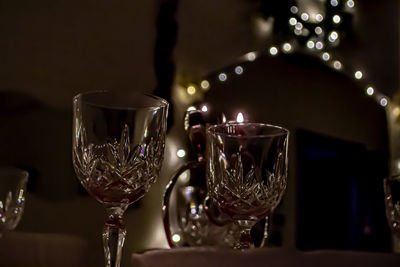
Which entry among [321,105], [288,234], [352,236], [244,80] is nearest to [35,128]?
[244,80]

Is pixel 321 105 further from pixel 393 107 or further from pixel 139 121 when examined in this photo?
pixel 139 121

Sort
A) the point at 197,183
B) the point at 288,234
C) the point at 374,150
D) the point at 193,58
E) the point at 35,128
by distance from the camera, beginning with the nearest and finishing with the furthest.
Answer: the point at 35,128 → the point at 197,183 → the point at 193,58 → the point at 288,234 → the point at 374,150

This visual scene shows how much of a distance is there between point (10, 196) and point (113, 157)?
0.44 ft

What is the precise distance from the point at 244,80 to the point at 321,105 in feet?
1.41

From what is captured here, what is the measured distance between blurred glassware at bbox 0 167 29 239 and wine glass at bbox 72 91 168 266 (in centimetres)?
7

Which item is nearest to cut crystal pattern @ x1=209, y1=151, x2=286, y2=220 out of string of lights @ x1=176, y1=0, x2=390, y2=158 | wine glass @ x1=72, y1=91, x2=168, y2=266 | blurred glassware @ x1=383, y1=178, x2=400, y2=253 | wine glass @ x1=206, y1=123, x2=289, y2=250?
wine glass @ x1=206, y1=123, x2=289, y2=250

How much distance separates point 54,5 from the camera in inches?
35.8

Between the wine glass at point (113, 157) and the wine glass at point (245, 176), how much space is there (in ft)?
0.33

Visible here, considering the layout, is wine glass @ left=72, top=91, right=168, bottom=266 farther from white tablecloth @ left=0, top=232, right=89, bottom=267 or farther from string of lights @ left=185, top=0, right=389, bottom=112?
string of lights @ left=185, top=0, right=389, bottom=112

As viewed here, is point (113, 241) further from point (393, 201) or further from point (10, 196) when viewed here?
point (393, 201)

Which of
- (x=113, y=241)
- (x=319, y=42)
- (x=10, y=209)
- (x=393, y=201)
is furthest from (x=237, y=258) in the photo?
(x=319, y=42)

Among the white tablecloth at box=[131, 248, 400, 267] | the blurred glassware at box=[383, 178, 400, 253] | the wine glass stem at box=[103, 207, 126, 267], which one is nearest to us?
the white tablecloth at box=[131, 248, 400, 267]

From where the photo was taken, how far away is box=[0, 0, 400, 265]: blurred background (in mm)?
856

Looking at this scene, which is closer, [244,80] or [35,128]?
[35,128]
